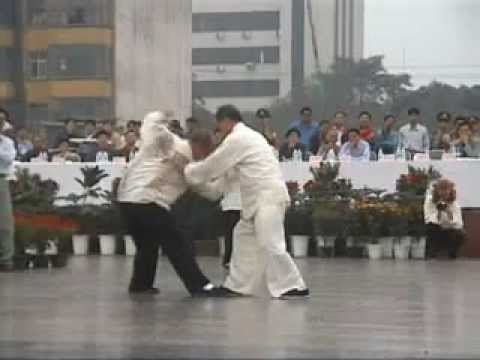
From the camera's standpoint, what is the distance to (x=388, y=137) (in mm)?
23688

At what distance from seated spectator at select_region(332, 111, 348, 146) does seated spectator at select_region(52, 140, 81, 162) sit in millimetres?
4283

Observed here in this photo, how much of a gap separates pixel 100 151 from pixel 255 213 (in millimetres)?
10581

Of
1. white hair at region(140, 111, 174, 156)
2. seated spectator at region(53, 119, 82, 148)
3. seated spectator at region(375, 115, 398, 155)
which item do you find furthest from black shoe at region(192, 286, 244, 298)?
seated spectator at region(53, 119, 82, 148)

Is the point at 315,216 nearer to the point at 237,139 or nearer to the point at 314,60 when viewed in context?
the point at 314,60

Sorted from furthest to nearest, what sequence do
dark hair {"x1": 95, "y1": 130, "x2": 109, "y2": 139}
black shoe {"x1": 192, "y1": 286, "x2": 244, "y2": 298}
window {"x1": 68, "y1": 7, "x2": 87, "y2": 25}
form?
window {"x1": 68, "y1": 7, "x2": 87, "y2": 25}
dark hair {"x1": 95, "y1": 130, "x2": 109, "y2": 139}
black shoe {"x1": 192, "y1": 286, "x2": 244, "y2": 298}

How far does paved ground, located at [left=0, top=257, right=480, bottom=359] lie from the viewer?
10125 mm

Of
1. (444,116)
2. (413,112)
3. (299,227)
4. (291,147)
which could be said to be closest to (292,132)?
(291,147)

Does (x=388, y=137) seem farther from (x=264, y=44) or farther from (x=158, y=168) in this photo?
(x=158, y=168)

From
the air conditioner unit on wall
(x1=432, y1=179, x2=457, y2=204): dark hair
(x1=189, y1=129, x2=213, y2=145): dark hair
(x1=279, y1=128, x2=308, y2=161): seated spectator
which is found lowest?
(x1=432, y1=179, x2=457, y2=204): dark hair

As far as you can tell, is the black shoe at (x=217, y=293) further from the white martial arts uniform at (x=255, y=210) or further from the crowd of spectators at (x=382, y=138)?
the crowd of spectators at (x=382, y=138)

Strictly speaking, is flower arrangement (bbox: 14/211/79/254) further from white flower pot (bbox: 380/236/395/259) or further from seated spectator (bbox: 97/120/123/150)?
seated spectator (bbox: 97/120/123/150)

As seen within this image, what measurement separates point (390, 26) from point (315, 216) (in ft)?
21.2

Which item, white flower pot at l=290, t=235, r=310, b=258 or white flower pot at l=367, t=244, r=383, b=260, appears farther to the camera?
white flower pot at l=290, t=235, r=310, b=258

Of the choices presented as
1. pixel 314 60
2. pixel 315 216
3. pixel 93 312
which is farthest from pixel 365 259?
pixel 93 312
